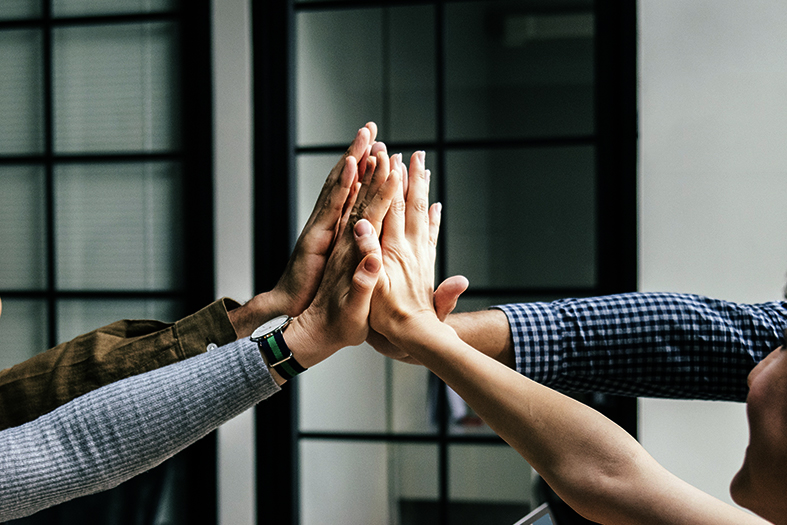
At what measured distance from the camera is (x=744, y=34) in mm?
1365

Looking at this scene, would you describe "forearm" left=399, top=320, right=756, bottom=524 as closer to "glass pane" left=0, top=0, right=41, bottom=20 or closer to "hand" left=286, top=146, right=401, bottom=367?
"hand" left=286, top=146, right=401, bottom=367

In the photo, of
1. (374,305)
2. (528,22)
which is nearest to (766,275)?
(528,22)

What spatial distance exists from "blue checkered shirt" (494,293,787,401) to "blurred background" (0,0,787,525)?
0.48 metres

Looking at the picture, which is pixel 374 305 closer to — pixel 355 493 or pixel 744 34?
pixel 355 493

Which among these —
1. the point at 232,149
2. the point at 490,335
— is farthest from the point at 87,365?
the point at 232,149

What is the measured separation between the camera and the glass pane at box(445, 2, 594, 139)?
149cm

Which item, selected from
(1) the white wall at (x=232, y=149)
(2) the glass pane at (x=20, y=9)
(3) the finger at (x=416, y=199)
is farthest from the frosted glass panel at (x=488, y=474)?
(2) the glass pane at (x=20, y=9)

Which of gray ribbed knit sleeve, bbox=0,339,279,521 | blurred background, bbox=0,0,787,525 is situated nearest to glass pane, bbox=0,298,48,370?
blurred background, bbox=0,0,787,525

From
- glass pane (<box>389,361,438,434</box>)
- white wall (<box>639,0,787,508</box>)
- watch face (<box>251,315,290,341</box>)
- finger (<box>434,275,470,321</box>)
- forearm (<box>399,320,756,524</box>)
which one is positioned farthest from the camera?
glass pane (<box>389,361,438,434</box>)

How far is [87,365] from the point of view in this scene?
888 mm

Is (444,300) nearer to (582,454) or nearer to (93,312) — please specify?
(582,454)

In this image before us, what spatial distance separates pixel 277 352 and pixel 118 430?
0.23m

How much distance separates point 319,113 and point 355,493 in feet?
3.89

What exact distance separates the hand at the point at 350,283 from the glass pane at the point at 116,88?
36.9 inches
